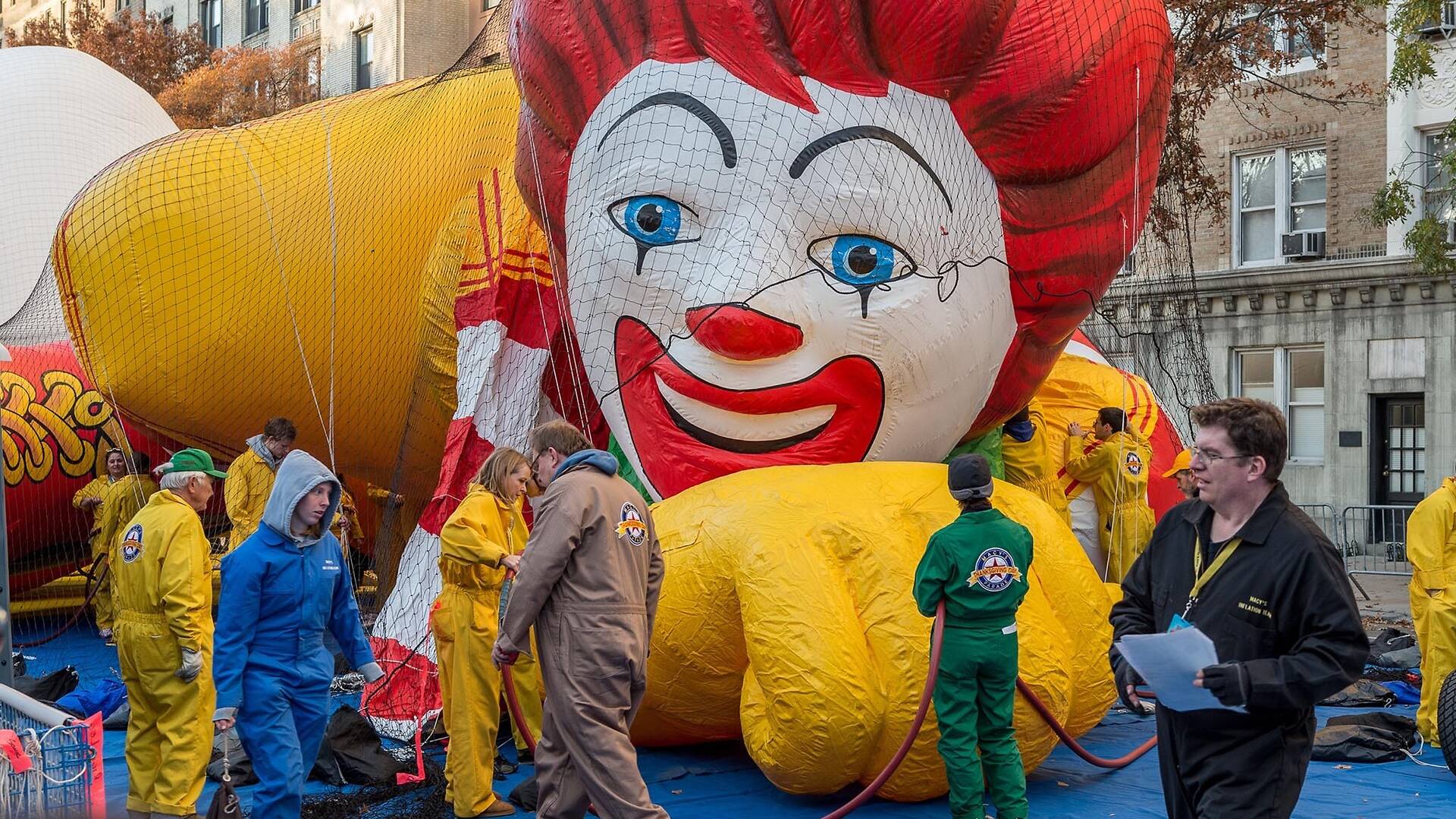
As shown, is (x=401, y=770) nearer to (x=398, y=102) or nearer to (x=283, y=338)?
(x=283, y=338)

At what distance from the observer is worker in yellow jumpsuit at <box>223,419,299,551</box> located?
8.34 meters

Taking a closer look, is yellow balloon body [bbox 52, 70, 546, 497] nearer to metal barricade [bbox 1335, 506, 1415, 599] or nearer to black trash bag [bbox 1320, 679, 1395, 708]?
black trash bag [bbox 1320, 679, 1395, 708]

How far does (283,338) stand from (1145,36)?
5737mm

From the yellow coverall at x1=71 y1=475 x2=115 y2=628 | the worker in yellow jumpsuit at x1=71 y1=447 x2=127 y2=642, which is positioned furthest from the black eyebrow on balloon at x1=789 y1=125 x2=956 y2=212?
the yellow coverall at x1=71 y1=475 x2=115 y2=628

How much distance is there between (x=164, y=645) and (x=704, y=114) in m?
3.13

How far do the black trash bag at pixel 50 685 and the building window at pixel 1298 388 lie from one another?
49.1ft

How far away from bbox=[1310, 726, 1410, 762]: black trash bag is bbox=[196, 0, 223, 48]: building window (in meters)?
29.7

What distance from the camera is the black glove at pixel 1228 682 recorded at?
3061 millimetres

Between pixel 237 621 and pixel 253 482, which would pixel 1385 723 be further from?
pixel 253 482

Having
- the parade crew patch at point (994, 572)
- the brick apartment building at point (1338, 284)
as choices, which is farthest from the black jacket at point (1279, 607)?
the brick apartment building at point (1338, 284)

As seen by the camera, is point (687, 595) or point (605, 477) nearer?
point (605, 477)

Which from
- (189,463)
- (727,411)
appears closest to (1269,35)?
(727,411)

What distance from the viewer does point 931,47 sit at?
5.89 meters

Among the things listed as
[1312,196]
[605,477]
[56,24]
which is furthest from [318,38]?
[605,477]
